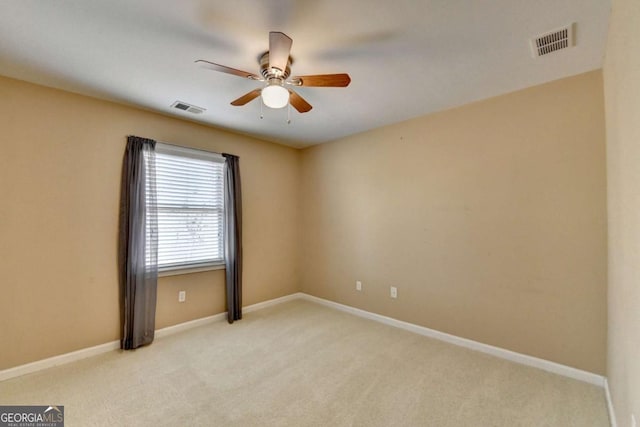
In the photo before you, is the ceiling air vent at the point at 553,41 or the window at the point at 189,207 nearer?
the ceiling air vent at the point at 553,41

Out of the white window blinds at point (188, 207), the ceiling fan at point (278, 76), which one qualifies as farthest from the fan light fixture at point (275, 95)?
the white window blinds at point (188, 207)

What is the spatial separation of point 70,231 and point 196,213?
3.81 ft

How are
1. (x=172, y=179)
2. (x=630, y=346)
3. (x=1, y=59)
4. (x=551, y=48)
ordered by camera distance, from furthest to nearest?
(x=172, y=179) < (x=1, y=59) < (x=551, y=48) < (x=630, y=346)

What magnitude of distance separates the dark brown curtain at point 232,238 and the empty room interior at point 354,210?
26mm

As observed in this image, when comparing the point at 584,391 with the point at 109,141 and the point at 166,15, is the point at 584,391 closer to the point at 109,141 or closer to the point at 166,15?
the point at 166,15

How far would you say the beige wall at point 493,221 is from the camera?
2188 millimetres

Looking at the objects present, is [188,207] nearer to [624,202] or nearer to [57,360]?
[57,360]

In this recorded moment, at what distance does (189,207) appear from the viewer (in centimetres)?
330

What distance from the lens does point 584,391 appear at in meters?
2.05

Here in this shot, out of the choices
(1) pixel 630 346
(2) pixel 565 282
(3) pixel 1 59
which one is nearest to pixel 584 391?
(2) pixel 565 282

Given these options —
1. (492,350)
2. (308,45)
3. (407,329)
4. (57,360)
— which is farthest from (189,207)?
(492,350)

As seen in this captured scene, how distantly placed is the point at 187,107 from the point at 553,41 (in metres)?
3.11

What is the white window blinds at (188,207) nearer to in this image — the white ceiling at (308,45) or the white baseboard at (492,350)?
the white ceiling at (308,45)

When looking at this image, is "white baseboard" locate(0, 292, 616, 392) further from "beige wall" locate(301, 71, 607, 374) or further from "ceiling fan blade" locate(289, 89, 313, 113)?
"ceiling fan blade" locate(289, 89, 313, 113)
